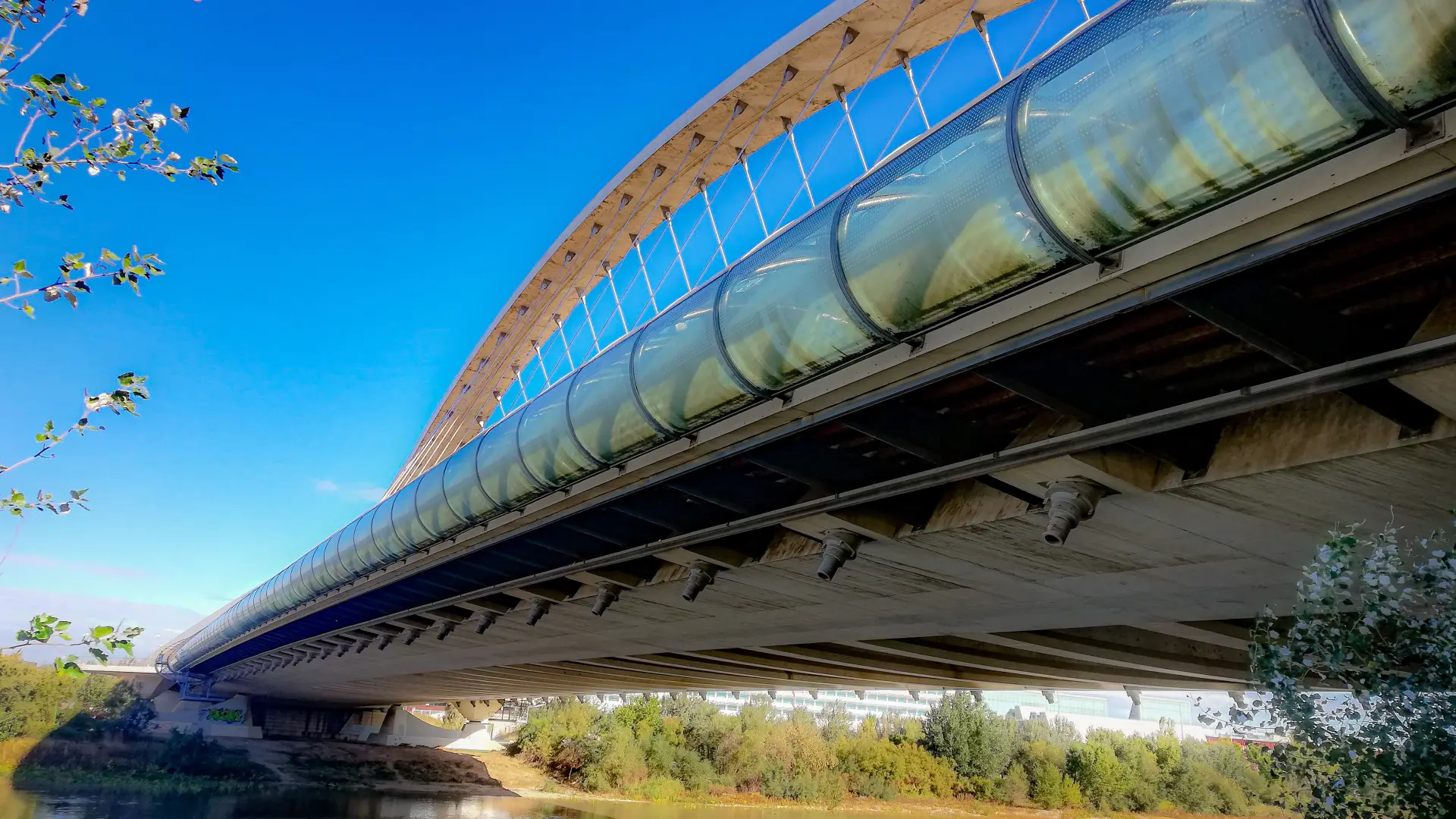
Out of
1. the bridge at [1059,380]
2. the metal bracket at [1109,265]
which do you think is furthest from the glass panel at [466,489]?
the metal bracket at [1109,265]

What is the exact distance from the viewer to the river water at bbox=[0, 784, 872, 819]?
32.9m

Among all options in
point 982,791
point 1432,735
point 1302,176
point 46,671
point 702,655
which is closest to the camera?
point 1302,176

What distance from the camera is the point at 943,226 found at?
5410 millimetres

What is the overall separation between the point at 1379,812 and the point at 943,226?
4.80 meters

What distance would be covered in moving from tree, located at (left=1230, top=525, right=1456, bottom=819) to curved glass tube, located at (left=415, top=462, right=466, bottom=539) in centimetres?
1024

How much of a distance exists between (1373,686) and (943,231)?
154 inches

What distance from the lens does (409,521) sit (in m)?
14.1

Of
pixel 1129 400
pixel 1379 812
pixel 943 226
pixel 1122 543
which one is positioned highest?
pixel 943 226

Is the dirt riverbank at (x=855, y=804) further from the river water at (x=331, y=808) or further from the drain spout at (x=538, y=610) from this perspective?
the drain spout at (x=538, y=610)

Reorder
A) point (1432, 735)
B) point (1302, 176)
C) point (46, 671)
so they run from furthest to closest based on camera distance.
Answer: point (46, 671) < point (1432, 735) < point (1302, 176)

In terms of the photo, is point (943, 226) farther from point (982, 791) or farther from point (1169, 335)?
point (982, 791)

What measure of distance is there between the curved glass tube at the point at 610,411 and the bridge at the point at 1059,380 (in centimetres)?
4

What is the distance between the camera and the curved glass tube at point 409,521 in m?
13.9

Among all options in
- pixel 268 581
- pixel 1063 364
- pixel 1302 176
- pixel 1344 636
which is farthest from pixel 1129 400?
pixel 268 581
